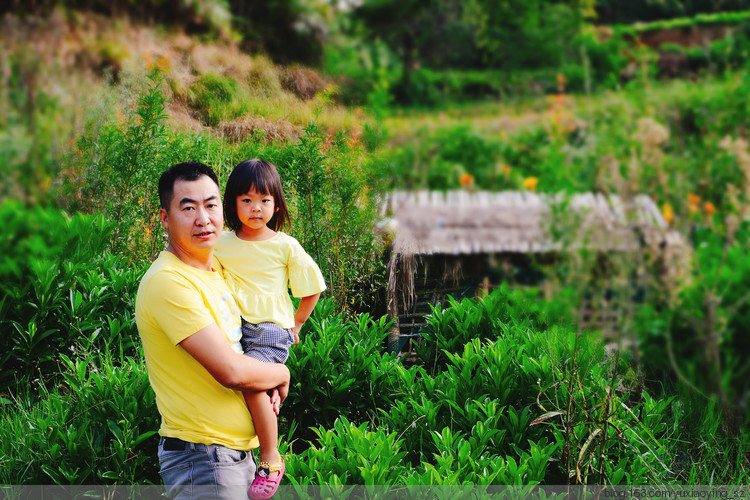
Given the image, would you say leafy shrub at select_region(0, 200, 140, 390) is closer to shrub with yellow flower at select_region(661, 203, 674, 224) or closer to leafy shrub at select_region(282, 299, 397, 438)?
leafy shrub at select_region(282, 299, 397, 438)

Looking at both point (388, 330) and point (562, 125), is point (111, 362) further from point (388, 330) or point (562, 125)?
point (562, 125)

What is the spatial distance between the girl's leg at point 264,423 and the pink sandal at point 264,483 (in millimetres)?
10

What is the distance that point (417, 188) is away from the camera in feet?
3.83

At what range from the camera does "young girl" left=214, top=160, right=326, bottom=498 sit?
147 centimetres

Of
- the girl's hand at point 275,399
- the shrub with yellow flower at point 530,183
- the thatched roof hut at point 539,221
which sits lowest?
the girl's hand at point 275,399

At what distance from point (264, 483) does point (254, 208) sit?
25.6 inches

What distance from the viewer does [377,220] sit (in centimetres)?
259

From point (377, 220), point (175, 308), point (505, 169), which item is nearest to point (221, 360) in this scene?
point (175, 308)

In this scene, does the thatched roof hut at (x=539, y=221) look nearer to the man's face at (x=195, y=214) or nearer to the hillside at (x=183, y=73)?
the man's face at (x=195, y=214)

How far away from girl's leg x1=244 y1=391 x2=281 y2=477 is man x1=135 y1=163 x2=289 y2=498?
0.02 metres

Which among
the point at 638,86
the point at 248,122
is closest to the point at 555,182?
the point at 638,86

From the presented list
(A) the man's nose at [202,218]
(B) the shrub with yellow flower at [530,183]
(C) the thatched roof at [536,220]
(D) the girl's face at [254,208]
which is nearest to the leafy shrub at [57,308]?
(D) the girl's face at [254,208]

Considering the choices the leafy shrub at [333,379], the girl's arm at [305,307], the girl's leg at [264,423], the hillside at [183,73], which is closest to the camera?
the girl's leg at [264,423]

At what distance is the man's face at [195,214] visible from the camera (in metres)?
1.32
